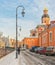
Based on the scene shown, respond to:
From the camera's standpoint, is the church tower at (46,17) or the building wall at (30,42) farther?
the building wall at (30,42)

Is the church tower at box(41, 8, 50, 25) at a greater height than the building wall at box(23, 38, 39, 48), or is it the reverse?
the church tower at box(41, 8, 50, 25)

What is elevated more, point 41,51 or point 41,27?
point 41,27

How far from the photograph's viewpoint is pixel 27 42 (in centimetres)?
17762

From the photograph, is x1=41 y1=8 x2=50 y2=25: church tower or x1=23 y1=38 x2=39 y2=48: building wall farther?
x1=23 y1=38 x2=39 y2=48: building wall

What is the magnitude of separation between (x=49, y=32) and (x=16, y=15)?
77.1m

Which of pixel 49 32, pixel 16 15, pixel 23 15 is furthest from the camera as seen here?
pixel 49 32

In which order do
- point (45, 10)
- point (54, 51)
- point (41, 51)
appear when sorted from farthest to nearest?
point (45, 10)
point (41, 51)
point (54, 51)

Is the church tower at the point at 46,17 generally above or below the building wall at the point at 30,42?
above

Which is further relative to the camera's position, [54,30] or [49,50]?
[54,30]

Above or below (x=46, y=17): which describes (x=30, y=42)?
below

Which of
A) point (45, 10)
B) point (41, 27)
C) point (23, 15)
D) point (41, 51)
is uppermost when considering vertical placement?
point (45, 10)

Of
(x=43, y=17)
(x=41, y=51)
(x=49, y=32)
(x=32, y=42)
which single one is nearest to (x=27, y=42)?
(x=32, y=42)

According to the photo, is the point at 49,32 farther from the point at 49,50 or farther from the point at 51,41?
the point at 49,50

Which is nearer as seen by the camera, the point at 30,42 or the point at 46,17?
the point at 46,17
